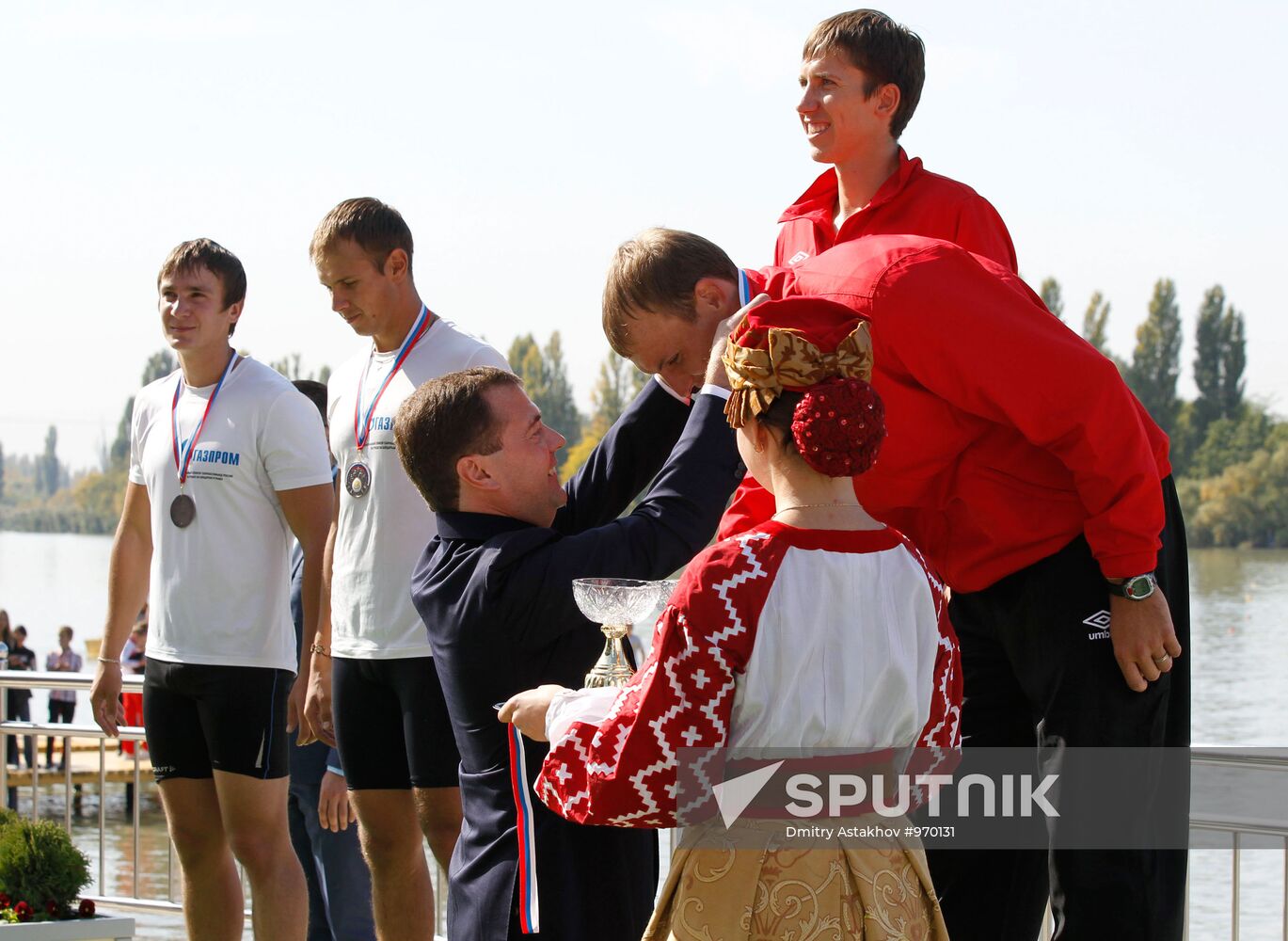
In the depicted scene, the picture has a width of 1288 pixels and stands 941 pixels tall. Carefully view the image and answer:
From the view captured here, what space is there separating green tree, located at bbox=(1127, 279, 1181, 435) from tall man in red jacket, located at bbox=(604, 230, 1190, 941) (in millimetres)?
73017

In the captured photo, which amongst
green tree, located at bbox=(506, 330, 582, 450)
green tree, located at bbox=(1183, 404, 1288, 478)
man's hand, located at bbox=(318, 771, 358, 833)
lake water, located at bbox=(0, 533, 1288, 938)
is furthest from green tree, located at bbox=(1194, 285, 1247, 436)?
man's hand, located at bbox=(318, 771, 358, 833)

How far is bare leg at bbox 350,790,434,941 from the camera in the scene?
4.14 meters

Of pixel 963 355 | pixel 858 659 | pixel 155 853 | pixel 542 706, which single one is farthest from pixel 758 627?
pixel 155 853

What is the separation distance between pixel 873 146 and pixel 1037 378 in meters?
0.94

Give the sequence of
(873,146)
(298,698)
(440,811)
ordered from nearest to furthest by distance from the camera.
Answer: (873,146) < (440,811) < (298,698)

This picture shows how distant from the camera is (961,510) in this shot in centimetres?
288

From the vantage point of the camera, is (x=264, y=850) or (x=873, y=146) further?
(x=264, y=850)

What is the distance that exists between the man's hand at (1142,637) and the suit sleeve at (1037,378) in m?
0.07

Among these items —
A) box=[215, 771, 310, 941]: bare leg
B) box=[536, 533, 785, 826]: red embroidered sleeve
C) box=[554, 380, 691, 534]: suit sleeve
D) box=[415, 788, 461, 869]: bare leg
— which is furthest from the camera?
box=[215, 771, 310, 941]: bare leg

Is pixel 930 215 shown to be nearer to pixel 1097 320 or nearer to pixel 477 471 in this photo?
pixel 477 471

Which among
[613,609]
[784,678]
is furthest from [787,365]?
[613,609]

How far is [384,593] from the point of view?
408cm

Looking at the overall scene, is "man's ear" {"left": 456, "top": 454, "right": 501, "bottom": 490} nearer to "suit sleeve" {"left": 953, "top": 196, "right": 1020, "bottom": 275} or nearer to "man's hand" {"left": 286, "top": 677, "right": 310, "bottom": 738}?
"suit sleeve" {"left": 953, "top": 196, "right": 1020, "bottom": 275}

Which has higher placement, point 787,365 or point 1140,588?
point 787,365
